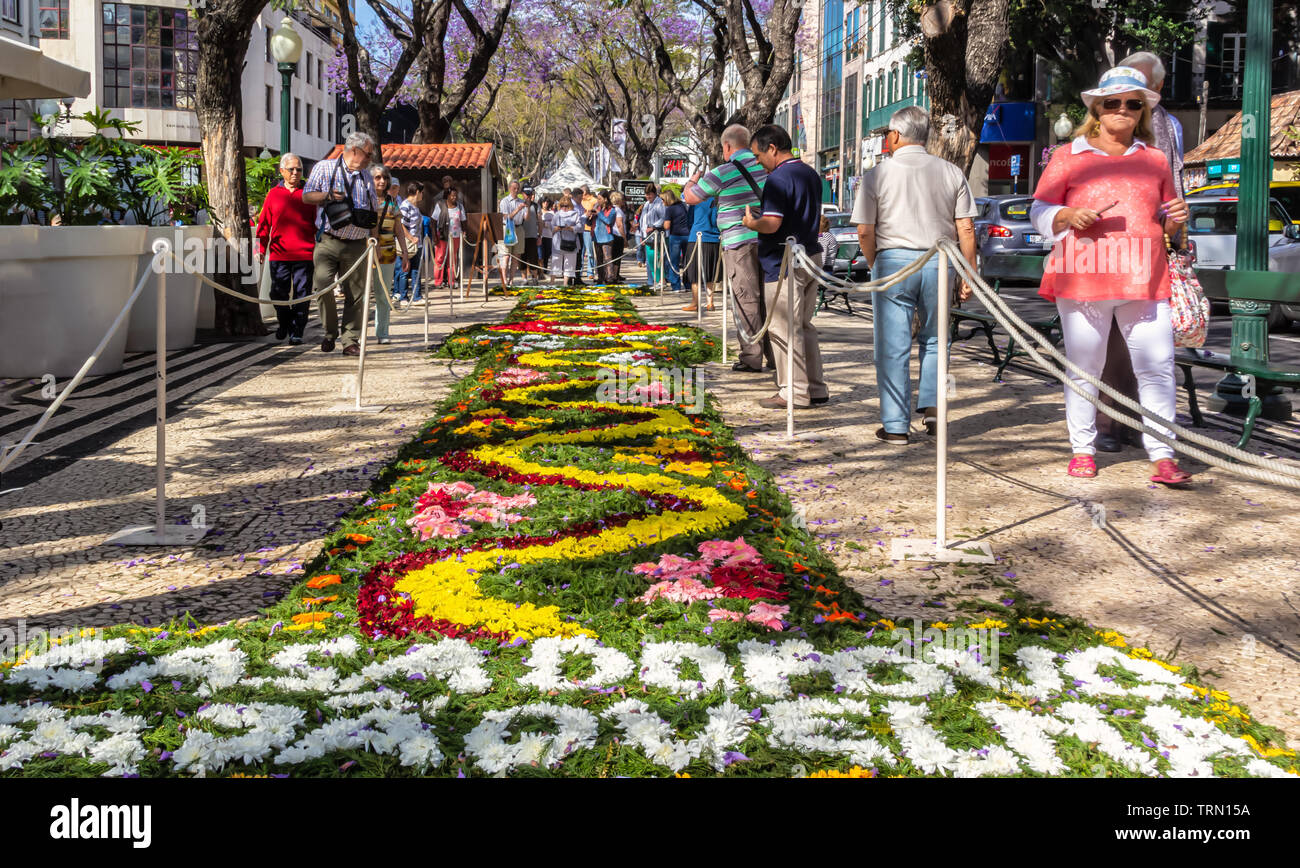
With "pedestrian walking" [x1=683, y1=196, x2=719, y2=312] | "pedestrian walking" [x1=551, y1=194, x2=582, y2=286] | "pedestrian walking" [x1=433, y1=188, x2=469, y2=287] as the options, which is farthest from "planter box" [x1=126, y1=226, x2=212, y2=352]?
"pedestrian walking" [x1=551, y1=194, x2=582, y2=286]

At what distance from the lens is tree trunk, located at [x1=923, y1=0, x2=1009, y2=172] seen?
12062mm

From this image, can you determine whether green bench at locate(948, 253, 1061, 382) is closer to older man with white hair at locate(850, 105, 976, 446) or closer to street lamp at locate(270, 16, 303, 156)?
older man with white hair at locate(850, 105, 976, 446)

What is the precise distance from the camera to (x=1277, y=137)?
36.9 metres

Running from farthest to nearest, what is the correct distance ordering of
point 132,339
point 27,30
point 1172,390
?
point 27,30 → point 132,339 → point 1172,390

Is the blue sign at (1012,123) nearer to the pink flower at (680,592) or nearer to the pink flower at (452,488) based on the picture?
the pink flower at (452,488)

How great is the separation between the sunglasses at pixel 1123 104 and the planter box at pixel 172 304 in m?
8.45

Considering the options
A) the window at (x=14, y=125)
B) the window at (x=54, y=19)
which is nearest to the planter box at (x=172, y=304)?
the window at (x=14, y=125)

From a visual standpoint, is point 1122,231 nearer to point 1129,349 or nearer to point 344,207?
point 1129,349

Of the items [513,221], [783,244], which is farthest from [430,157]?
[783,244]

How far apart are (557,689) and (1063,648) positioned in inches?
61.9

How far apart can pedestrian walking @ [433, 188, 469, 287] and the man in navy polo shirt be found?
39.9 feet

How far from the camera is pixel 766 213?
29.9ft

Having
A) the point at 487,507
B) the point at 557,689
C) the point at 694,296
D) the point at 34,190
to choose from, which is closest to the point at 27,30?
the point at 694,296
